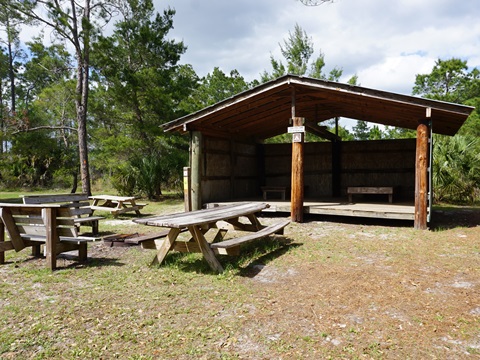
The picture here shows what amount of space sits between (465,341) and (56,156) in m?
23.5

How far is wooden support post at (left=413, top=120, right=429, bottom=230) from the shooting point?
6840 mm

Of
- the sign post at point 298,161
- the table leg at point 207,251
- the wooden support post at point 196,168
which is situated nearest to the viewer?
the table leg at point 207,251

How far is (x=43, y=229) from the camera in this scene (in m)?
4.77

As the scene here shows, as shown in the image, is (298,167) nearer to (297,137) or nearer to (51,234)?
(297,137)

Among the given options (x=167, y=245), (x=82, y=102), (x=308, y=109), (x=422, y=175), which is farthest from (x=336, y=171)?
(x=82, y=102)

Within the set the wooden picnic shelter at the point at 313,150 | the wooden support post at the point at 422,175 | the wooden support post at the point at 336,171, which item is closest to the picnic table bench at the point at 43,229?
the wooden picnic shelter at the point at 313,150

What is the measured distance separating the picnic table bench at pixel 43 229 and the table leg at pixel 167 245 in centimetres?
93

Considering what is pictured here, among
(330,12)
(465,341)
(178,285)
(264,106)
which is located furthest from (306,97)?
(465,341)

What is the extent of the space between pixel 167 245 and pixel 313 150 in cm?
855

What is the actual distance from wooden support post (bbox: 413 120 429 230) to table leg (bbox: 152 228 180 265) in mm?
5210

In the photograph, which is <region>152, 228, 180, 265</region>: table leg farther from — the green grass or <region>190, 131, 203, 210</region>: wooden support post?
<region>190, 131, 203, 210</region>: wooden support post

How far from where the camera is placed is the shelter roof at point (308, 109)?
22.5ft

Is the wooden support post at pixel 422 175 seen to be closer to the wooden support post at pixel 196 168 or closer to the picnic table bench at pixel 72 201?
the wooden support post at pixel 196 168

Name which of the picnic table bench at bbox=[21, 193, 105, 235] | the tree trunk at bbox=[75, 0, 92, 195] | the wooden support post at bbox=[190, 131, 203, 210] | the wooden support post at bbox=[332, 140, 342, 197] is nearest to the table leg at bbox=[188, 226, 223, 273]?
the picnic table bench at bbox=[21, 193, 105, 235]
